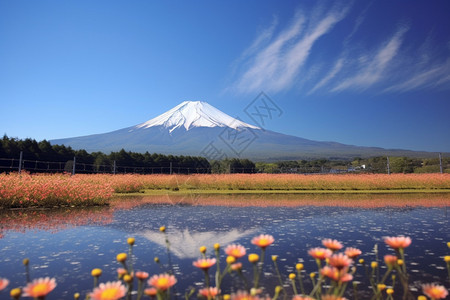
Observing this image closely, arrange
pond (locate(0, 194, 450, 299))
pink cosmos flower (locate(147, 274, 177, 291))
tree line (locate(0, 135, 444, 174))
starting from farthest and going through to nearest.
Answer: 1. tree line (locate(0, 135, 444, 174))
2. pond (locate(0, 194, 450, 299))
3. pink cosmos flower (locate(147, 274, 177, 291))

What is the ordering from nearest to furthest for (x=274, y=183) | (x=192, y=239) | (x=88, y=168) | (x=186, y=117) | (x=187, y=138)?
(x=192, y=239) → (x=274, y=183) → (x=88, y=168) → (x=187, y=138) → (x=186, y=117)

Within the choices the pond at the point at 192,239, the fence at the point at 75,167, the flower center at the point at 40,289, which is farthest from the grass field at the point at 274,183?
the flower center at the point at 40,289

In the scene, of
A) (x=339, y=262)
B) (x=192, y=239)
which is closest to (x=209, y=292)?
(x=339, y=262)

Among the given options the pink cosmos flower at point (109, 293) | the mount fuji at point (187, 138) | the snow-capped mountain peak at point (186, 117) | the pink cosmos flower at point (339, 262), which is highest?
the snow-capped mountain peak at point (186, 117)

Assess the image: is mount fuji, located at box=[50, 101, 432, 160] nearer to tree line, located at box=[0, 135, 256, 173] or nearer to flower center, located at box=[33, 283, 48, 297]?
tree line, located at box=[0, 135, 256, 173]

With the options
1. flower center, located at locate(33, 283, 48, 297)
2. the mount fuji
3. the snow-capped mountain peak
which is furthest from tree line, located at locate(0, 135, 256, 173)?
the snow-capped mountain peak

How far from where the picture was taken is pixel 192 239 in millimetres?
4387

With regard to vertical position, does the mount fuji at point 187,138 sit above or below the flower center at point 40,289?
above

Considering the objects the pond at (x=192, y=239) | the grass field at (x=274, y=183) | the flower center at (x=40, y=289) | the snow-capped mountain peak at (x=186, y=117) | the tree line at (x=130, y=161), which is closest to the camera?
the flower center at (x=40, y=289)

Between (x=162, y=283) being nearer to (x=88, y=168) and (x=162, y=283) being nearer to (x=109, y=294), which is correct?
(x=109, y=294)

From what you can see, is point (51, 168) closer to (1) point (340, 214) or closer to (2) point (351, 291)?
(1) point (340, 214)

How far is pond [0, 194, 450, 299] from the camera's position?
9.39 feet

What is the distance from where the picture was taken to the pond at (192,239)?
2861 mm

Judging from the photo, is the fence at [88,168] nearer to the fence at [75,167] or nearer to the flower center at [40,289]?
the fence at [75,167]
